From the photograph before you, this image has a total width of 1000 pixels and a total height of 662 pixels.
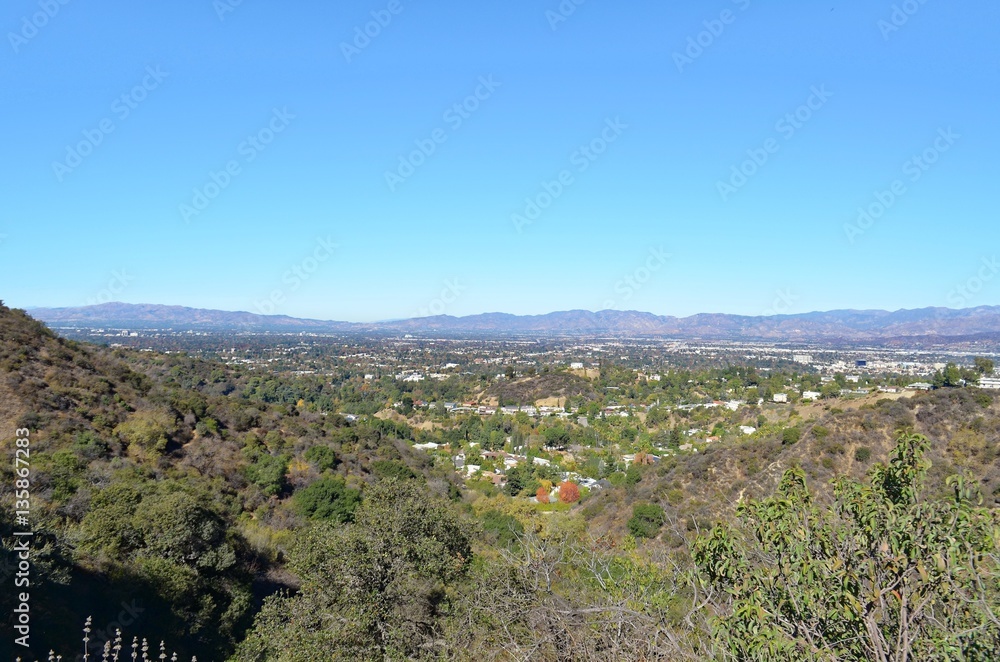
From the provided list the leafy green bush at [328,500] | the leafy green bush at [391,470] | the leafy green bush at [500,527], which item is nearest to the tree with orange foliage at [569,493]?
the leafy green bush at [391,470]

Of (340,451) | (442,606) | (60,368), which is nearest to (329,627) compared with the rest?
(442,606)

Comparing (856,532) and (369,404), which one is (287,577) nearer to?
(856,532)

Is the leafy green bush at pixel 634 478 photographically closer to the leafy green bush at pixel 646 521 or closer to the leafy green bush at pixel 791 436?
the leafy green bush at pixel 646 521

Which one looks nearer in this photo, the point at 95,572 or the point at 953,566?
the point at 953,566

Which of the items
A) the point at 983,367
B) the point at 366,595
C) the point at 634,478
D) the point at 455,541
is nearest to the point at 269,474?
the point at 455,541

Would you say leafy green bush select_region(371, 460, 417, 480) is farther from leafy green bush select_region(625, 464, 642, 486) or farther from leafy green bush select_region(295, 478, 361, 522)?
leafy green bush select_region(625, 464, 642, 486)

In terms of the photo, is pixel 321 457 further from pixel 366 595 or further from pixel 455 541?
pixel 366 595
